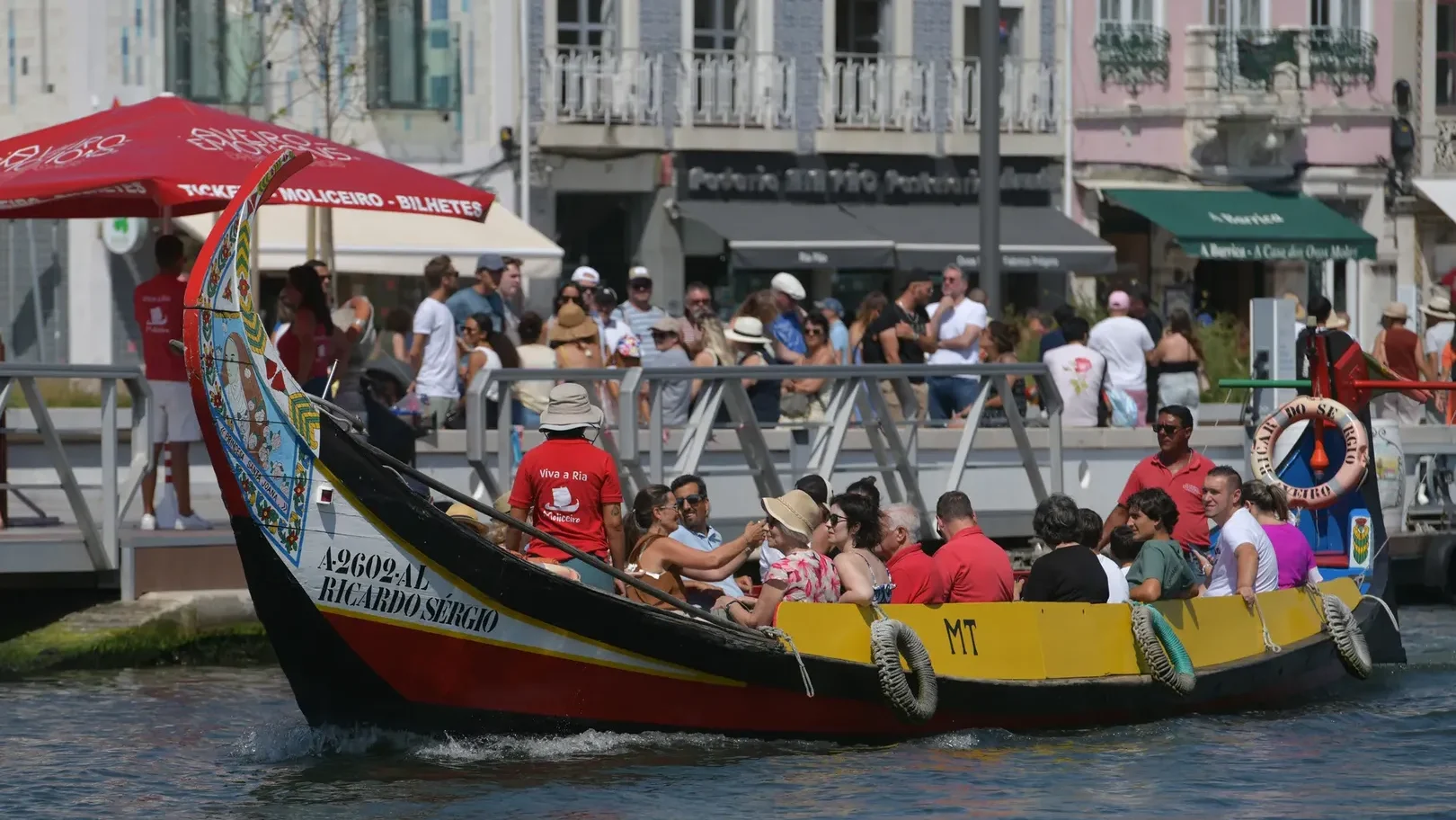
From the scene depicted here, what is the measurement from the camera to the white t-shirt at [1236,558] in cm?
1403

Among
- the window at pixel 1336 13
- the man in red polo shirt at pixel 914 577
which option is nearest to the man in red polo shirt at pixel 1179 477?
the man in red polo shirt at pixel 914 577

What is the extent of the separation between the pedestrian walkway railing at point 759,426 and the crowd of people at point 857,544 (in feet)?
3.07

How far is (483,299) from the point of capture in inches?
707

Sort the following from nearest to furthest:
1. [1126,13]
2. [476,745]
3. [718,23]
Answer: [476,745] < [718,23] < [1126,13]

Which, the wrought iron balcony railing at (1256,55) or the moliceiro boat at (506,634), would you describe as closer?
the moliceiro boat at (506,634)

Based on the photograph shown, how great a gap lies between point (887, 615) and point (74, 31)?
16675 mm

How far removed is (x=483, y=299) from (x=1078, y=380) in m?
4.09

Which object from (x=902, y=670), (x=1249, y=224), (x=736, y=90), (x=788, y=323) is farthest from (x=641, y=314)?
(x=1249, y=224)

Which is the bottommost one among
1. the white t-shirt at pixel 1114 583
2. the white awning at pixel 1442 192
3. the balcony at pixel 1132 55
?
the white t-shirt at pixel 1114 583

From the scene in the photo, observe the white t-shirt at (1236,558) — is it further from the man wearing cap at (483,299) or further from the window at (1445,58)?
the window at (1445,58)

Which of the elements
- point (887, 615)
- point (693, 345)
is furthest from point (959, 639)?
point (693, 345)

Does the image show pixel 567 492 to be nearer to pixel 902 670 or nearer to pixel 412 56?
pixel 902 670

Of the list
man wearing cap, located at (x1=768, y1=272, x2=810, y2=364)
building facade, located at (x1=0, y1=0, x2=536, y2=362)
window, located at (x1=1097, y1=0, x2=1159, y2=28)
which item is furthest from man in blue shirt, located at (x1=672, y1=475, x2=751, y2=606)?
window, located at (x1=1097, y1=0, x2=1159, y2=28)

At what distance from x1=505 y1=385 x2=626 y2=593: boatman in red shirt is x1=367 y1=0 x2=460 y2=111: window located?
16.5m
